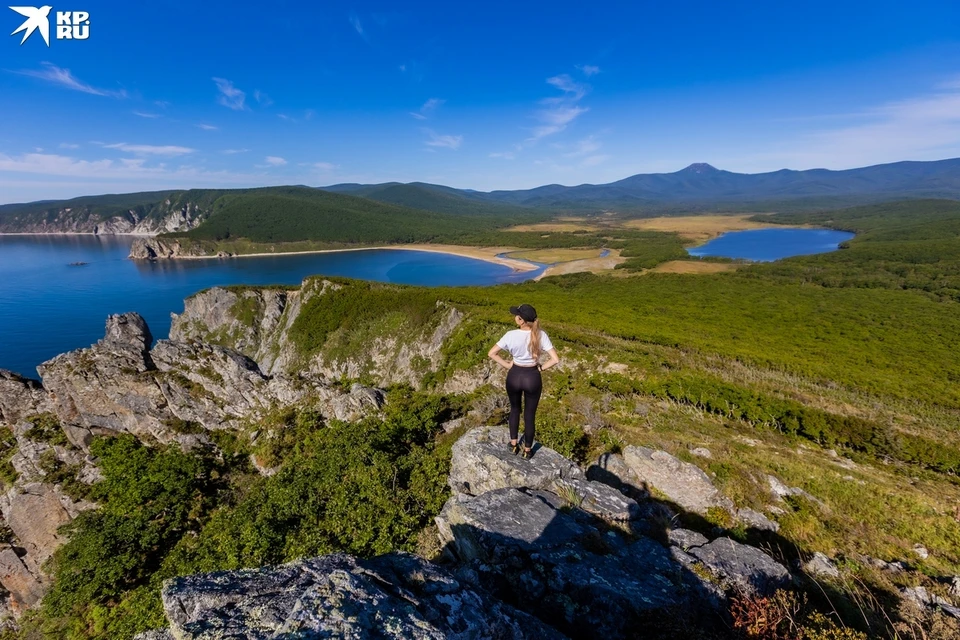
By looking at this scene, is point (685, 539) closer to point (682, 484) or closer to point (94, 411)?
point (682, 484)

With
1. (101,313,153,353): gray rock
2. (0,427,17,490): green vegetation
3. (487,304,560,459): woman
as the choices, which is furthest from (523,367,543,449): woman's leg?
(101,313,153,353): gray rock

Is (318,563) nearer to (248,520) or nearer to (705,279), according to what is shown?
(248,520)

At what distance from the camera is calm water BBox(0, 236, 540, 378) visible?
226ft

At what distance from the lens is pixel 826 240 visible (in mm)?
182625

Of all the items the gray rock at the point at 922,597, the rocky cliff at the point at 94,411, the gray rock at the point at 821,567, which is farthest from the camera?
the rocky cliff at the point at 94,411

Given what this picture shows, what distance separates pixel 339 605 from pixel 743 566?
17.9 feet

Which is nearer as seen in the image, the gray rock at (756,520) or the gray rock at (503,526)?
the gray rock at (503,526)

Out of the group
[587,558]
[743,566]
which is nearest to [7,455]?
[587,558]

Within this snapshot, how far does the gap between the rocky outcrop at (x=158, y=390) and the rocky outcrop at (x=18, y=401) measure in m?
0.92

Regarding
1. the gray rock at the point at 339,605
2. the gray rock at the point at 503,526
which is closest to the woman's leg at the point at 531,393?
the gray rock at the point at 503,526

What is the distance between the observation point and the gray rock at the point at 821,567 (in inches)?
267

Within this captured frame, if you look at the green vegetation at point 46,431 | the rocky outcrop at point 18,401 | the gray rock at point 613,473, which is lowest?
the green vegetation at point 46,431

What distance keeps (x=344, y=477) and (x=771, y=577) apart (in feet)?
29.9

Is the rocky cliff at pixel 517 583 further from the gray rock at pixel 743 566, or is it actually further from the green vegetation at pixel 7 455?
Result: the green vegetation at pixel 7 455
